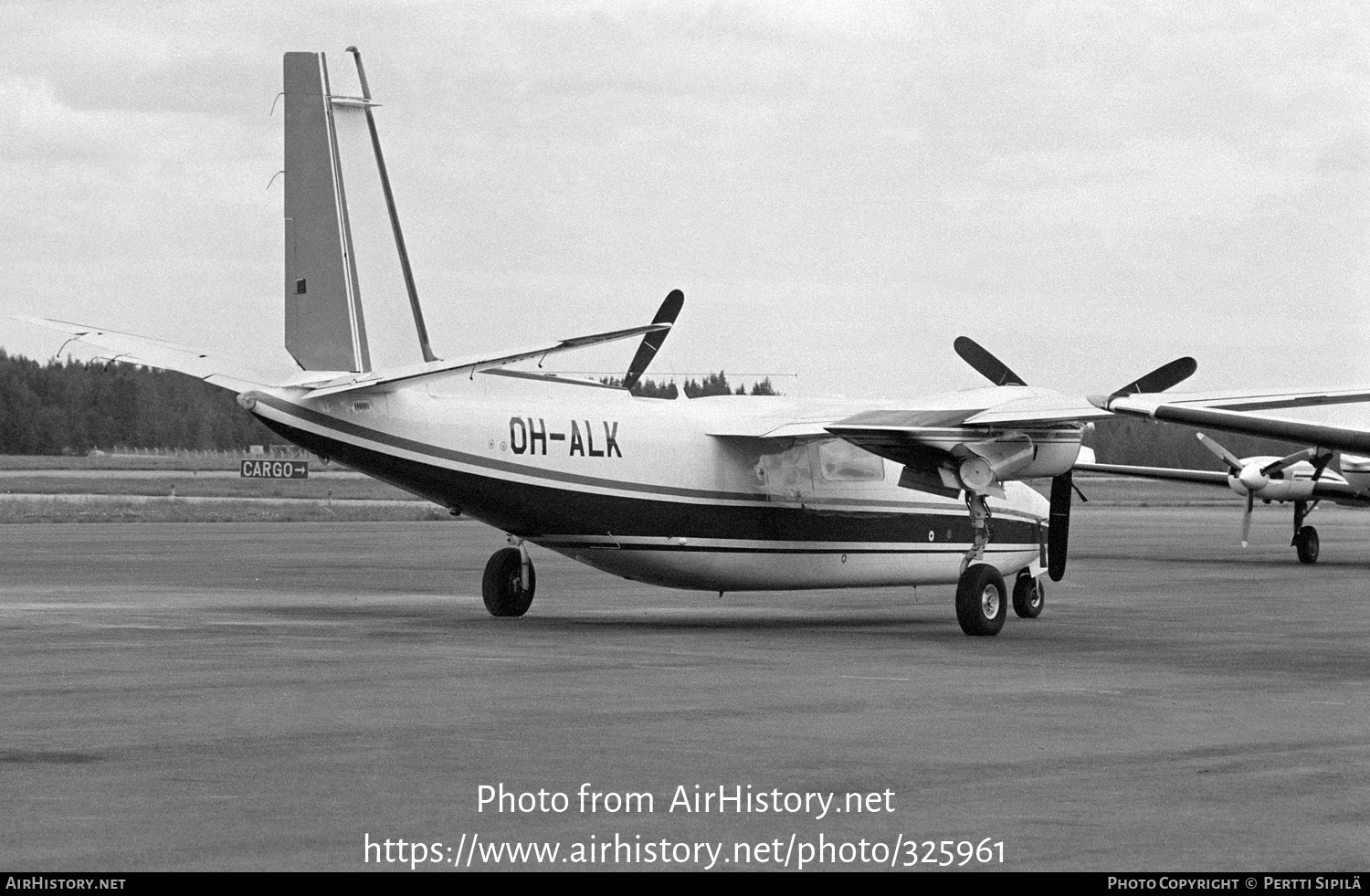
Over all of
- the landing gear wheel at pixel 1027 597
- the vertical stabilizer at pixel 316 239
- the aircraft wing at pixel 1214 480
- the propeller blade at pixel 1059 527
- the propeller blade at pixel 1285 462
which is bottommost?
the landing gear wheel at pixel 1027 597

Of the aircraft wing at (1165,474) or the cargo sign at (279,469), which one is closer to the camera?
the aircraft wing at (1165,474)

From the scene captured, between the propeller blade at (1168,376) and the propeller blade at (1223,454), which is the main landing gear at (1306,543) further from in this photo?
the propeller blade at (1168,376)

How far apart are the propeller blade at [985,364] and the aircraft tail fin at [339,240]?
8325 millimetres

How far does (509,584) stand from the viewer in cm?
2453

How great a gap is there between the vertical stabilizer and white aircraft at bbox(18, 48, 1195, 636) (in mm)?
25

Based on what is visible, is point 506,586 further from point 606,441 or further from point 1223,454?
point 1223,454

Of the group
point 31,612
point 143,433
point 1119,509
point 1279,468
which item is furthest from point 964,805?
point 143,433

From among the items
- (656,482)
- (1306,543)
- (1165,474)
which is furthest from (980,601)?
(1165,474)

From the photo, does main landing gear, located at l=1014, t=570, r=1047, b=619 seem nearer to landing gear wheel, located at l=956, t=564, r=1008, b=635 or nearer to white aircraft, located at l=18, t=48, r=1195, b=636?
white aircraft, located at l=18, t=48, r=1195, b=636

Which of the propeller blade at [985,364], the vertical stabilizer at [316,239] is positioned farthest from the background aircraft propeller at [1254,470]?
the vertical stabilizer at [316,239]

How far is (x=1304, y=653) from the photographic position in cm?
2023

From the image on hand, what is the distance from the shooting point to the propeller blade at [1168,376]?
23859 mm

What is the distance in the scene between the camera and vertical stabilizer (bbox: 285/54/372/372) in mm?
22875

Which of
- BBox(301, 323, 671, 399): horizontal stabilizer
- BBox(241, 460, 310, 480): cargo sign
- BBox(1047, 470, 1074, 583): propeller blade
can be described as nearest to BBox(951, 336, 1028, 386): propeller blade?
BBox(1047, 470, 1074, 583): propeller blade
